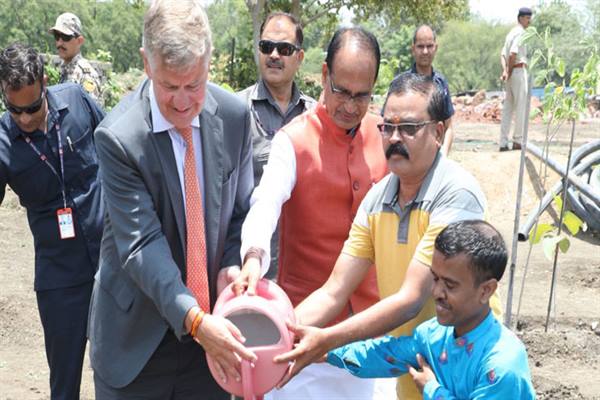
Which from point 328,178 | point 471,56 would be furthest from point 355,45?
point 471,56

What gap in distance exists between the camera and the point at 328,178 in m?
3.09

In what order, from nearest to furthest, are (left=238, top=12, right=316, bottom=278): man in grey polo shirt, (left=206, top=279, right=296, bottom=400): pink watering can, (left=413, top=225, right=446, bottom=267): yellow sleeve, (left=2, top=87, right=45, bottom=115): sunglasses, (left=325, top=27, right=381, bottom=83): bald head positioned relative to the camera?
(left=206, top=279, right=296, bottom=400): pink watering can → (left=413, top=225, right=446, bottom=267): yellow sleeve → (left=325, top=27, right=381, bottom=83): bald head → (left=2, top=87, right=45, bottom=115): sunglasses → (left=238, top=12, right=316, bottom=278): man in grey polo shirt

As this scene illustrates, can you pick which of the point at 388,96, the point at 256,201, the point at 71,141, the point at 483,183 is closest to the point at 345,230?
the point at 256,201

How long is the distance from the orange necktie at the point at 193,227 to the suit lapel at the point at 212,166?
4 centimetres

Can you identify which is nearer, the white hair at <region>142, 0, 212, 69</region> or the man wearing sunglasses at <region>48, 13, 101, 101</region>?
the white hair at <region>142, 0, 212, 69</region>

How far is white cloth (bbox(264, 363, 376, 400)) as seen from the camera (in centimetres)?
321

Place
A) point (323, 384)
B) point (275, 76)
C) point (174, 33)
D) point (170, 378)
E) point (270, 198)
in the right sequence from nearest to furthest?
1. point (174, 33)
2. point (170, 378)
3. point (270, 198)
4. point (323, 384)
5. point (275, 76)

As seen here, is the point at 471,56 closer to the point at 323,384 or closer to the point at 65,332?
the point at 65,332

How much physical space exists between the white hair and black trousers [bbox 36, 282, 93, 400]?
1.71 meters

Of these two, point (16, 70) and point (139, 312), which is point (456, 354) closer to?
point (139, 312)

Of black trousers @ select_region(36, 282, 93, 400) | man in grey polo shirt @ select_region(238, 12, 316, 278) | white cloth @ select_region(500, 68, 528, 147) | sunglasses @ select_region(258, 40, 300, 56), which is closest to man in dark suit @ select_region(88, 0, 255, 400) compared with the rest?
black trousers @ select_region(36, 282, 93, 400)

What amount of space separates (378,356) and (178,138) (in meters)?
0.88

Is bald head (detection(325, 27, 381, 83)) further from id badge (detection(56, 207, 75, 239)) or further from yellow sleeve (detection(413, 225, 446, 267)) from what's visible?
id badge (detection(56, 207, 75, 239))

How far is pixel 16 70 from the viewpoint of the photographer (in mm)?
3473
